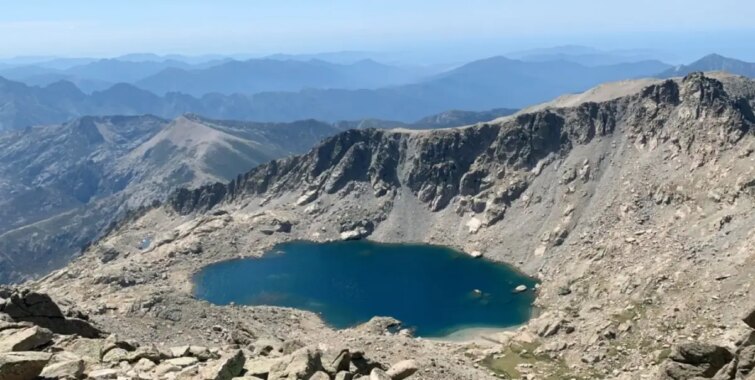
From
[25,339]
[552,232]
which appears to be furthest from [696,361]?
[552,232]

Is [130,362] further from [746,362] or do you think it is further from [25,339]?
[746,362]

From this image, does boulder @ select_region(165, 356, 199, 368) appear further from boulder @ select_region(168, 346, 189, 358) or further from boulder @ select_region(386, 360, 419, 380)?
boulder @ select_region(386, 360, 419, 380)

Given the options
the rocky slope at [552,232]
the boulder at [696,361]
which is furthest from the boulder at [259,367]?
the rocky slope at [552,232]

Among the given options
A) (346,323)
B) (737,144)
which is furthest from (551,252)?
(346,323)

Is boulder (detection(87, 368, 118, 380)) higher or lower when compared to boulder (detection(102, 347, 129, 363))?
higher

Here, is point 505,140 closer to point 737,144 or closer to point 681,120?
point 681,120

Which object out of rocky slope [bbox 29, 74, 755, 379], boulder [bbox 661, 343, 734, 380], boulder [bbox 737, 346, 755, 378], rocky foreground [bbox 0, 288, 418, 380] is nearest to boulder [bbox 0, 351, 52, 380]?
rocky foreground [bbox 0, 288, 418, 380]

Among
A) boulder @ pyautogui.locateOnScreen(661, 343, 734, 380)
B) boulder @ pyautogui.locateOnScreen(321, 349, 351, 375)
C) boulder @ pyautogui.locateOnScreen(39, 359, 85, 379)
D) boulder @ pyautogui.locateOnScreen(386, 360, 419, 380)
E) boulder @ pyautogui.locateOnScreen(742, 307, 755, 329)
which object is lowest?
boulder @ pyautogui.locateOnScreen(386, 360, 419, 380)

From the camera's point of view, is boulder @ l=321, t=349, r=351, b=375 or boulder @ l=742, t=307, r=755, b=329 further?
boulder @ l=321, t=349, r=351, b=375

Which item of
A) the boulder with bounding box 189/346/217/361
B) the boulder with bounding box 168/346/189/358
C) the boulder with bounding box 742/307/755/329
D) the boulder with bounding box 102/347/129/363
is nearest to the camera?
the boulder with bounding box 102/347/129/363
